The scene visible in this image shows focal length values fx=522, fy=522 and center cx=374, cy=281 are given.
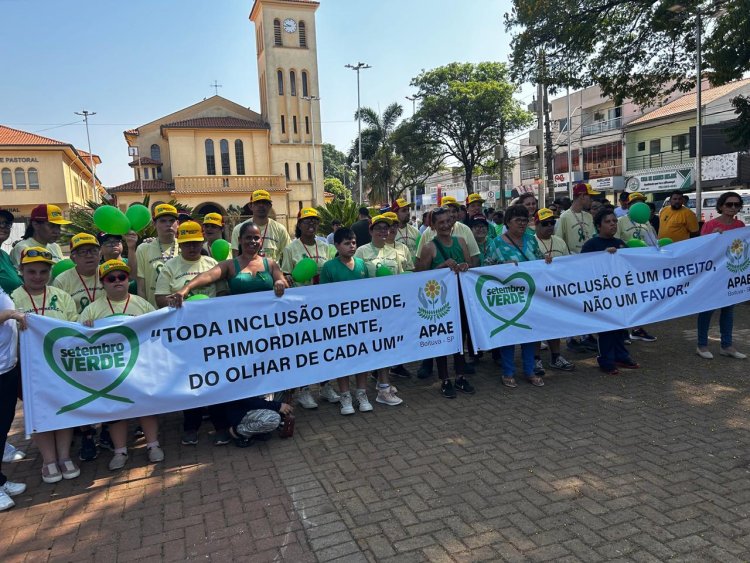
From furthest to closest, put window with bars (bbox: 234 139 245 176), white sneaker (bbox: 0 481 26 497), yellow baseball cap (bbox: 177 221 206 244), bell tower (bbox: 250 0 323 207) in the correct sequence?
1. bell tower (bbox: 250 0 323 207)
2. window with bars (bbox: 234 139 245 176)
3. yellow baseball cap (bbox: 177 221 206 244)
4. white sneaker (bbox: 0 481 26 497)

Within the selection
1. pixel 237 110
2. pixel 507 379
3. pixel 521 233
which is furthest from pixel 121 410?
pixel 237 110

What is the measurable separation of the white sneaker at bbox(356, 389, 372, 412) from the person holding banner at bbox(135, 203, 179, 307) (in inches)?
88.4

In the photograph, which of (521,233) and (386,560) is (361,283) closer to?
(521,233)

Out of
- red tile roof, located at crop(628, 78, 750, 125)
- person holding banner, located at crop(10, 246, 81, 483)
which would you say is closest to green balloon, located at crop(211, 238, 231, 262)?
person holding banner, located at crop(10, 246, 81, 483)

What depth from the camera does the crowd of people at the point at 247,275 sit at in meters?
4.00

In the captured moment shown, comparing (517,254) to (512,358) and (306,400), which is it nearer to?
(512,358)

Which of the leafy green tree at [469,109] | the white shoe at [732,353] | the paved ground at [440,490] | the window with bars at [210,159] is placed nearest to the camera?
the paved ground at [440,490]

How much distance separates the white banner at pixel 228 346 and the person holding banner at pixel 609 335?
5.85 feet

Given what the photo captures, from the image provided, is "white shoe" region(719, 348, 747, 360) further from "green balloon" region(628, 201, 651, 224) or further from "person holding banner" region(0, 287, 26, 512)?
"person holding banner" region(0, 287, 26, 512)

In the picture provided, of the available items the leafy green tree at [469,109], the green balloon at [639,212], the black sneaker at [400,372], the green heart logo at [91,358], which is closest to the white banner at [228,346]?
the green heart logo at [91,358]

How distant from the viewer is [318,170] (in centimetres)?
5100

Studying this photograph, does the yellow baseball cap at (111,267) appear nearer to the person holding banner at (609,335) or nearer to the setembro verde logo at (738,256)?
the person holding banner at (609,335)

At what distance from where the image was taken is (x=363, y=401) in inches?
201

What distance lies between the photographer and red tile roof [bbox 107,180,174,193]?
4700cm
